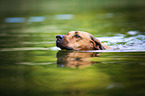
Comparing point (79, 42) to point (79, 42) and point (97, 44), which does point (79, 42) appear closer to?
point (79, 42)

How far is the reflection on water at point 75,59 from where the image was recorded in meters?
5.94

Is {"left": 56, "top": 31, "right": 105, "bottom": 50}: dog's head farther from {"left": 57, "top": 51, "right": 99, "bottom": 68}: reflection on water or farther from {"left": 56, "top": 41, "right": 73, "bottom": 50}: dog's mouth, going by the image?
{"left": 57, "top": 51, "right": 99, "bottom": 68}: reflection on water

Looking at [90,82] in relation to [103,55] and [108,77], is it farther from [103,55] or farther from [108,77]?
[103,55]

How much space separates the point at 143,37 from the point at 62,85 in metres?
7.07

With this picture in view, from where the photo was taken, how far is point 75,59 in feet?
21.6

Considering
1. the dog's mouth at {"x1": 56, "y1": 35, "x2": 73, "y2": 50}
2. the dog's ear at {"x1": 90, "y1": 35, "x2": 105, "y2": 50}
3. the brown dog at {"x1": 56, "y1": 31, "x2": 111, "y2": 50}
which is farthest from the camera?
the dog's ear at {"x1": 90, "y1": 35, "x2": 105, "y2": 50}

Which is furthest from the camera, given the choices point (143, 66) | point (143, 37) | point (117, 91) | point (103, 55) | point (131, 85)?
point (143, 37)

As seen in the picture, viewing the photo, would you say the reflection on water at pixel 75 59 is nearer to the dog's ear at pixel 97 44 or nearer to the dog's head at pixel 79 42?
the dog's head at pixel 79 42

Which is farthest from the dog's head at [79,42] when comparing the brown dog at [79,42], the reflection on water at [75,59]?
the reflection on water at [75,59]

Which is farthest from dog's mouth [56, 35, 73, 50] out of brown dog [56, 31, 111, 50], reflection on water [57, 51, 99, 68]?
reflection on water [57, 51, 99, 68]

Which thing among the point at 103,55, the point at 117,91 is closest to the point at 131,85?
the point at 117,91

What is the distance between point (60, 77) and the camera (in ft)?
15.9

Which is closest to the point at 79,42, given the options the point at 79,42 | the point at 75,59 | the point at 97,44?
the point at 79,42

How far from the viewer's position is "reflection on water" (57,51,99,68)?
5.94 m
